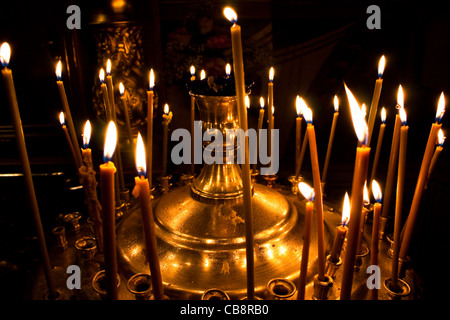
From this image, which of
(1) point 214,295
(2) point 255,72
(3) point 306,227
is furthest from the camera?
(2) point 255,72

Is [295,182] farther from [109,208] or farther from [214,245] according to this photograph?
[109,208]

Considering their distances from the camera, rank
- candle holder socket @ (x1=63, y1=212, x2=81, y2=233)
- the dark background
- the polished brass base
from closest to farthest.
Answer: the polished brass base → candle holder socket @ (x1=63, y1=212, x2=81, y2=233) → the dark background

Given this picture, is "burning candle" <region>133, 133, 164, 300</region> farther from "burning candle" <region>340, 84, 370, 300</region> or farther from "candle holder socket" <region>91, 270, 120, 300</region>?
"burning candle" <region>340, 84, 370, 300</region>

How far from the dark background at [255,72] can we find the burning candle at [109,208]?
6.38 ft

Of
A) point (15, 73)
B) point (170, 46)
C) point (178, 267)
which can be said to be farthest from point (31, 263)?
point (178, 267)

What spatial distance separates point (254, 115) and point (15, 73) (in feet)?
6.36

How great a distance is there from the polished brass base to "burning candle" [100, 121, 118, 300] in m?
0.37

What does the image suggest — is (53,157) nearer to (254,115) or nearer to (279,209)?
(254,115)

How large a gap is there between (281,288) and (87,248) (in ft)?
2.06

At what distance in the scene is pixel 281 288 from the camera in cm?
87

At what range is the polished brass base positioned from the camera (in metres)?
0.98

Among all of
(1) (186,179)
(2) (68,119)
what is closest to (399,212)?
(1) (186,179)

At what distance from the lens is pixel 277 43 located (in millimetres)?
2729

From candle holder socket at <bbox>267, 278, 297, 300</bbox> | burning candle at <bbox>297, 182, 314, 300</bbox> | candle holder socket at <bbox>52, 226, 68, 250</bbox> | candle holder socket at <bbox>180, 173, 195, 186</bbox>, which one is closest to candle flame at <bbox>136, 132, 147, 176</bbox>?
burning candle at <bbox>297, 182, 314, 300</bbox>
